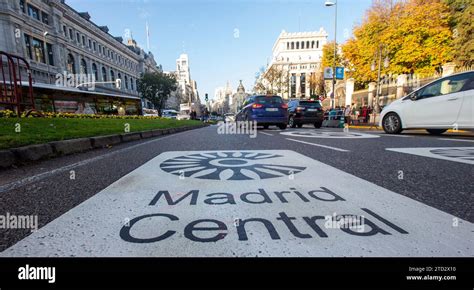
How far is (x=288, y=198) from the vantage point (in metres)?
1.83

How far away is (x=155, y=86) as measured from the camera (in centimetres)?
5041

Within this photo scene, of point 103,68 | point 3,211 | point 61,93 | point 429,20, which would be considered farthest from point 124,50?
point 3,211

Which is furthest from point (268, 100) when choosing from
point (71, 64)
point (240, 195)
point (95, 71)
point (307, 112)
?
point (95, 71)

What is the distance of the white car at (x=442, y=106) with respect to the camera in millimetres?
6051

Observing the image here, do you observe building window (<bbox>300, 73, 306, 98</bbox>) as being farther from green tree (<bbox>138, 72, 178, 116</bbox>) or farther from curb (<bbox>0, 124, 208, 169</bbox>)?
curb (<bbox>0, 124, 208, 169</bbox>)

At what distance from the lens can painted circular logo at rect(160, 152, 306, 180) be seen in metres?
2.57

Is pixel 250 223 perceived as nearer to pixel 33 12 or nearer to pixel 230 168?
pixel 230 168

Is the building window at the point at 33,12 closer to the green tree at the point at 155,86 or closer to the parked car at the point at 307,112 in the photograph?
the green tree at the point at 155,86

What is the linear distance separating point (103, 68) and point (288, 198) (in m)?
58.1

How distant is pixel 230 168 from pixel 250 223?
1.54m

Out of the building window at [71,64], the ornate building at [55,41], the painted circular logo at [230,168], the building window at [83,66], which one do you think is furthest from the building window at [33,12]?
the painted circular logo at [230,168]

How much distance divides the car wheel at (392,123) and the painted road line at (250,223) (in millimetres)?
6986

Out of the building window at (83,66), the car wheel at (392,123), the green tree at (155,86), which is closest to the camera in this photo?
the car wheel at (392,123)

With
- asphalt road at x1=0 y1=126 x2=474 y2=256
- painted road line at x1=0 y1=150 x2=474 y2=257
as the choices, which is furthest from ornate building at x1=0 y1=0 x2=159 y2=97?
painted road line at x1=0 y1=150 x2=474 y2=257
